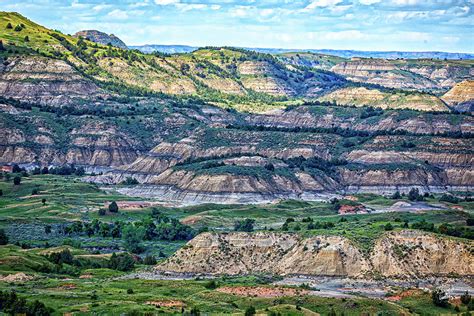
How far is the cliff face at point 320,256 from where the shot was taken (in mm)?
130750

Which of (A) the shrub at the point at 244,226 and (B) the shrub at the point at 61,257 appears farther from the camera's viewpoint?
(A) the shrub at the point at 244,226

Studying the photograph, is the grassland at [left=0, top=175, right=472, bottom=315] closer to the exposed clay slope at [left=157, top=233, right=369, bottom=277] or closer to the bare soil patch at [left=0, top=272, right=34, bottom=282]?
the bare soil patch at [left=0, top=272, right=34, bottom=282]

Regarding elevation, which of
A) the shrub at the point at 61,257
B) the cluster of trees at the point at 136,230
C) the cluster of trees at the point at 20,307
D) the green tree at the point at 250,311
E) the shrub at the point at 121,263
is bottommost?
the cluster of trees at the point at 136,230

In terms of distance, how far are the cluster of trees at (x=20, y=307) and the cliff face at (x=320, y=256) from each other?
3486 centimetres

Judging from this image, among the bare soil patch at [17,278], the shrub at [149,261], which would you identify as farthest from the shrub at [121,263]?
the bare soil patch at [17,278]

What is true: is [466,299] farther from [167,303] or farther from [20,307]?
[20,307]

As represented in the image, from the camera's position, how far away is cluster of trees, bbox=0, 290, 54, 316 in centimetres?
9971

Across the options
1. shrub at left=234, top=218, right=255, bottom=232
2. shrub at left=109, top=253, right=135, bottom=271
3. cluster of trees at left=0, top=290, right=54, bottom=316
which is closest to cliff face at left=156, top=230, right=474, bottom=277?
shrub at left=109, top=253, right=135, bottom=271

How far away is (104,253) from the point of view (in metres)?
158

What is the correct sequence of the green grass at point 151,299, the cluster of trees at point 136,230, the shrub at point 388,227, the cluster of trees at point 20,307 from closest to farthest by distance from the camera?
the cluster of trees at point 20,307
the green grass at point 151,299
the shrub at point 388,227
the cluster of trees at point 136,230

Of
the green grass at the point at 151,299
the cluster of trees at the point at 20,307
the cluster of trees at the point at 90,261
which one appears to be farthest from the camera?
the cluster of trees at the point at 90,261

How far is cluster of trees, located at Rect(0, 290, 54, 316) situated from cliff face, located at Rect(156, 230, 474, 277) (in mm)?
34862

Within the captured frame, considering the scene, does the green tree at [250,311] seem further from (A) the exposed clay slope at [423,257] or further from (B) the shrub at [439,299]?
(A) the exposed clay slope at [423,257]

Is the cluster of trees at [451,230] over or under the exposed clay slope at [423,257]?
over
